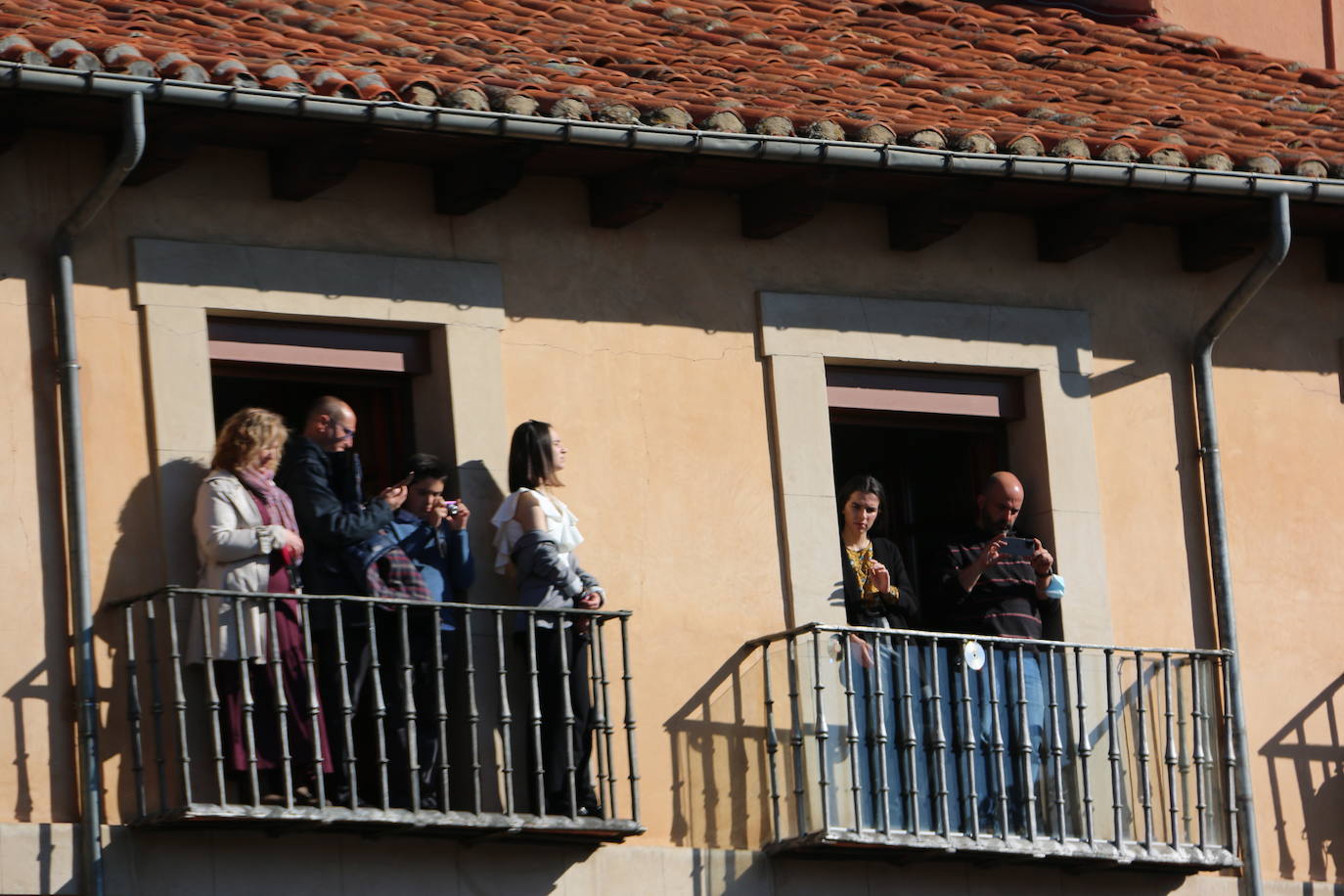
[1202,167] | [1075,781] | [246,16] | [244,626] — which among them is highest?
[246,16]

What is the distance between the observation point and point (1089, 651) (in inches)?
561

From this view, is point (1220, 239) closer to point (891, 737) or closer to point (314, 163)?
point (891, 737)

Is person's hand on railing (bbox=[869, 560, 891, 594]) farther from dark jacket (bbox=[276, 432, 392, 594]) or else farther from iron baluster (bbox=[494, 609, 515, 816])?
dark jacket (bbox=[276, 432, 392, 594])

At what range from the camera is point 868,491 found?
1415 cm

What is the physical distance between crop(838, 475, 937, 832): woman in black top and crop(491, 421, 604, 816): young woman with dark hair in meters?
1.15

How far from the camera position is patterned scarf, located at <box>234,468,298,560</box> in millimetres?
12672

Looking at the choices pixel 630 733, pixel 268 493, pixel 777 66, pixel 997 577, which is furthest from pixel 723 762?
pixel 777 66

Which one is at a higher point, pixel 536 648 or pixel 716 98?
pixel 716 98

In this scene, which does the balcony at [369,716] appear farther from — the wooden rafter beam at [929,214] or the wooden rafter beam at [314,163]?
the wooden rafter beam at [929,214]

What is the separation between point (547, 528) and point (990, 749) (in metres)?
2.09

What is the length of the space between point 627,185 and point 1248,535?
3.34m

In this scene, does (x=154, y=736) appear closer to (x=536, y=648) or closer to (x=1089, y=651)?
(x=536, y=648)

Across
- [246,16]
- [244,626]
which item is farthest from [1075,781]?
[246,16]

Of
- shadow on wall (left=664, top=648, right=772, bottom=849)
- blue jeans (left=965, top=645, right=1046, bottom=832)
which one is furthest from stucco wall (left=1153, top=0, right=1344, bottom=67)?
shadow on wall (left=664, top=648, right=772, bottom=849)
